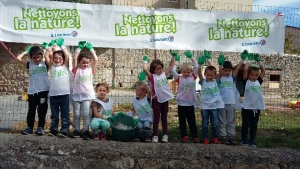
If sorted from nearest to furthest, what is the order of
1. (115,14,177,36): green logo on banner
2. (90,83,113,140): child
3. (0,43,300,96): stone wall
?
(90,83,113,140): child < (115,14,177,36): green logo on banner < (0,43,300,96): stone wall

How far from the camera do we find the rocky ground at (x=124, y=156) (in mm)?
4574

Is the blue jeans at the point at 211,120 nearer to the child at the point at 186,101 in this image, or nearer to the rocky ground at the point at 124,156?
the child at the point at 186,101

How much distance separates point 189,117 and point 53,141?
2.10 m

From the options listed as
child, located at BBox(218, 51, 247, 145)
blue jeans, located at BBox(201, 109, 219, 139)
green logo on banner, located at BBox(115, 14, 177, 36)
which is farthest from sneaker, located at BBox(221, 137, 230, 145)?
green logo on banner, located at BBox(115, 14, 177, 36)

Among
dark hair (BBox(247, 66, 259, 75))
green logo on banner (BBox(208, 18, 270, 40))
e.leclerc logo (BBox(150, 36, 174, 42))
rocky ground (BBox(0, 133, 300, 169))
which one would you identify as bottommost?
rocky ground (BBox(0, 133, 300, 169))

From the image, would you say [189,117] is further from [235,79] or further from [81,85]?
[81,85]

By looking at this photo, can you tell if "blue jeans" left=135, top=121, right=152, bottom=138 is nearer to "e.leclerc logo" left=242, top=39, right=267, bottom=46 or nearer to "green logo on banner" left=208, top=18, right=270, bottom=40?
"green logo on banner" left=208, top=18, right=270, bottom=40

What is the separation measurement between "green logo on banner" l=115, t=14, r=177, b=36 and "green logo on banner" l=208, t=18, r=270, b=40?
0.91 metres

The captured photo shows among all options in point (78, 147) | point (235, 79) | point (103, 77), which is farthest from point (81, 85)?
point (235, 79)

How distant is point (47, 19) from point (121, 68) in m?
2.20

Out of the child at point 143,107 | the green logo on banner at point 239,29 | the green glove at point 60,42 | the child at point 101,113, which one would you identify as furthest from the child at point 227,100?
the green glove at point 60,42

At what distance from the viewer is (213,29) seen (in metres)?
6.01

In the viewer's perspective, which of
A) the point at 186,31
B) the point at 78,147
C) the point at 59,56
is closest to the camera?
the point at 78,147

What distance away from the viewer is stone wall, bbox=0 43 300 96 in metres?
6.61
